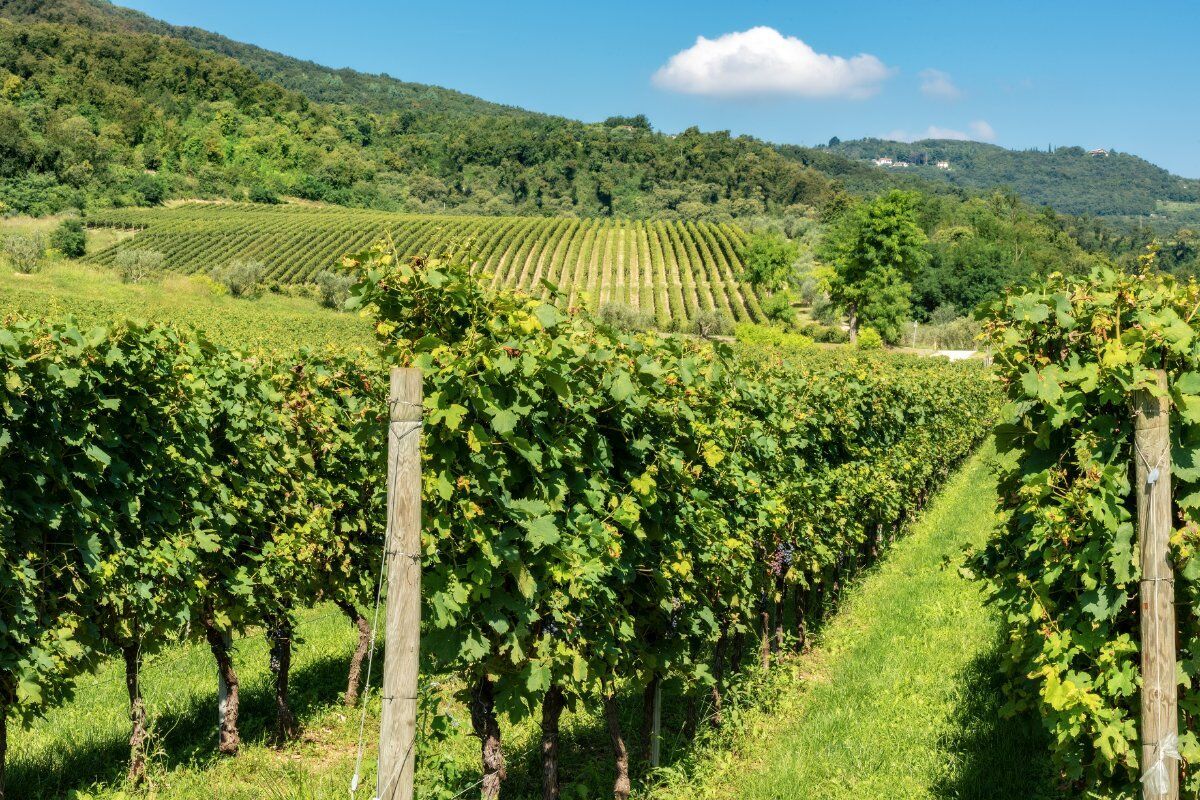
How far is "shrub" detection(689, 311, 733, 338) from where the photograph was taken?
6122cm

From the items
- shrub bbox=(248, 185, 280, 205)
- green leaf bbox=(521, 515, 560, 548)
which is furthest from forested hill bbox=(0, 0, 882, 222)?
green leaf bbox=(521, 515, 560, 548)

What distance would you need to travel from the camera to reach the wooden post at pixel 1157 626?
3.94 meters

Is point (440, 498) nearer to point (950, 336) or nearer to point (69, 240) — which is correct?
point (950, 336)

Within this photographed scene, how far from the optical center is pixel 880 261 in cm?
5822

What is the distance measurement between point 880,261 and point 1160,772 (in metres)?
57.3

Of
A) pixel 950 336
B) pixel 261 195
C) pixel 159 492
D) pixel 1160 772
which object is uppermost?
pixel 261 195

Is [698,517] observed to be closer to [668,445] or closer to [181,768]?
[668,445]

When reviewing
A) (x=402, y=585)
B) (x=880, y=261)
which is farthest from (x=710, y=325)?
(x=402, y=585)

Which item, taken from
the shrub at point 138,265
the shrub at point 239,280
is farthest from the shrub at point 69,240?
the shrub at point 239,280

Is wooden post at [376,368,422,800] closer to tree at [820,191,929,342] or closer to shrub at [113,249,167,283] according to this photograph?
tree at [820,191,929,342]

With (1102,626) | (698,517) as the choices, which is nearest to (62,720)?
(698,517)

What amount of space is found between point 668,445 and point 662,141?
Answer: 170 meters

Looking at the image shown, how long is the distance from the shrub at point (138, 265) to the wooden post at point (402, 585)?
57575 millimetres

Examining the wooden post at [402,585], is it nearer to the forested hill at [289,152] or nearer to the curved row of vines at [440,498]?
the curved row of vines at [440,498]
